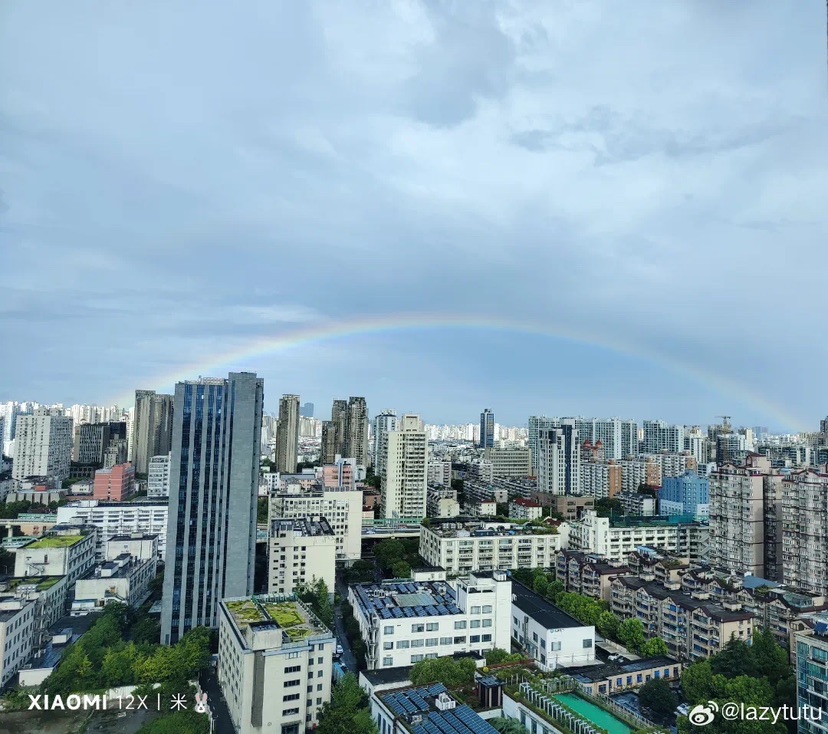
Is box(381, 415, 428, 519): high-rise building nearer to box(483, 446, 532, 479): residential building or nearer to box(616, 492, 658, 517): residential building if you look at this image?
box(616, 492, 658, 517): residential building

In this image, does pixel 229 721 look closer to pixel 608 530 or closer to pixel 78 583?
pixel 78 583

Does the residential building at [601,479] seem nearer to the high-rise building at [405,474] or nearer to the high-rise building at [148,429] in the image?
the high-rise building at [405,474]

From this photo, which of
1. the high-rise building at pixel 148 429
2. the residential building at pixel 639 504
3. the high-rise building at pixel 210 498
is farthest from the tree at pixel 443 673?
the high-rise building at pixel 148 429

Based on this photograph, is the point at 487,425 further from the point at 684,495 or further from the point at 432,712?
the point at 432,712

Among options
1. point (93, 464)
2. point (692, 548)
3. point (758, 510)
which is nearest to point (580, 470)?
point (692, 548)

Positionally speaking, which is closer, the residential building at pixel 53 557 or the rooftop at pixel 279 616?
the rooftop at pixel 279 616

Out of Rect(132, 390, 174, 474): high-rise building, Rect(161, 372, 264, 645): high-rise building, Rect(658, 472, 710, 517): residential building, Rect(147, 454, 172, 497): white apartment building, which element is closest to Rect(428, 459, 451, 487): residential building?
Rect(658, 472, 710, 517): residential building
